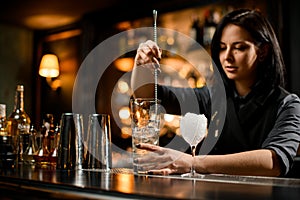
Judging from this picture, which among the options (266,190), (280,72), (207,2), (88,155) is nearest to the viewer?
(266,190)

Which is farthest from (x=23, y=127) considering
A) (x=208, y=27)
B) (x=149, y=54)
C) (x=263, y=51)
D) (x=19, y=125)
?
(x=208, y=27)

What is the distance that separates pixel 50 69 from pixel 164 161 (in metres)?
3.65

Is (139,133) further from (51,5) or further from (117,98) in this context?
(51,5)

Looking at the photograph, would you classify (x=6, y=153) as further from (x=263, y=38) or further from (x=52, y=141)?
(x=263, y=38)

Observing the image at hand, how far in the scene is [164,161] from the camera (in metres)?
1.18

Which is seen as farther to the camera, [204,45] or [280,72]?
[204,45]

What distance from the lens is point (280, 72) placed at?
6.74 feet

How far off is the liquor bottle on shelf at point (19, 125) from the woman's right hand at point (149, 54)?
0.54 m

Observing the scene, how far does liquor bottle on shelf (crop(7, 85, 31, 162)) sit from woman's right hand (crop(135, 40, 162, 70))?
1.76 ft

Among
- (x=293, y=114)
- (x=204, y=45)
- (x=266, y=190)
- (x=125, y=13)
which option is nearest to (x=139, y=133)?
(x=266, y=190)

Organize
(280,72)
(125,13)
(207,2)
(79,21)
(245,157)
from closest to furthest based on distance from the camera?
(245,157)
(280,72)
(207,2)
(125,13)
(79,21)

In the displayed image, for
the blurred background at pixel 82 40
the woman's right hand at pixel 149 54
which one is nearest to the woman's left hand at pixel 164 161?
the woman's right hand at pixel 149 54

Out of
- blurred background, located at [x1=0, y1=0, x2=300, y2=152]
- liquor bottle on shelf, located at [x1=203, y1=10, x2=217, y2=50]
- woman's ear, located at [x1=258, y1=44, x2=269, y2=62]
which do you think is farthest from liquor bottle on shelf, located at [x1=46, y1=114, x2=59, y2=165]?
liquor bottle on shelf, located at [x1=203, y1=10, x2=217, y2=50]

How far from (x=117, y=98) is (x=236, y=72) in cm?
A: 218
